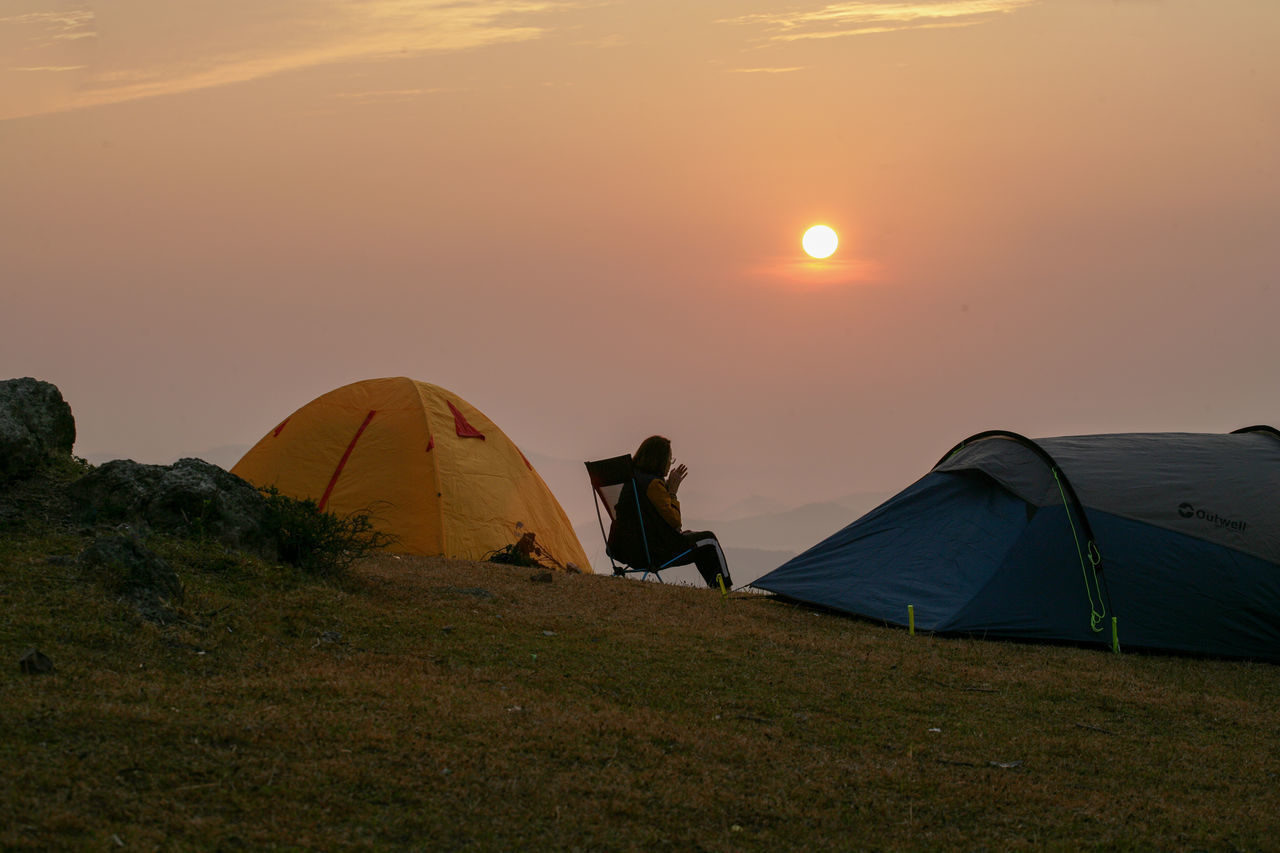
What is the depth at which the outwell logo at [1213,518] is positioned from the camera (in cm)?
1075

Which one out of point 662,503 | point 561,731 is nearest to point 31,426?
point 561,731

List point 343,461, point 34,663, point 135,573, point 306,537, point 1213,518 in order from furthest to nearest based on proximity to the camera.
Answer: point 343,461 < point 1213,518 < point 306,537 < point 135,573 < point 34,663

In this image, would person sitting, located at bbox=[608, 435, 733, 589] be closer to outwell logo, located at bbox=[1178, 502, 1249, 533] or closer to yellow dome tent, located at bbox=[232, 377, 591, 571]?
yellow dome tent, located at bbox=[232, 377, 591, 571]

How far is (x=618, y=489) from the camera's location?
1427cm

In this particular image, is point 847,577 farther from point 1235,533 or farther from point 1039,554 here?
point 1235,533

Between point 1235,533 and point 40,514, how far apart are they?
10356 millimetres

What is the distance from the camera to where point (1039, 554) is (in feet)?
34.9

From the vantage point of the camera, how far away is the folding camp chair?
14016 mm

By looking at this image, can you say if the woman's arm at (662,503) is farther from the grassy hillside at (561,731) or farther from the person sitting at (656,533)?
the grassy hillside at (561,731)

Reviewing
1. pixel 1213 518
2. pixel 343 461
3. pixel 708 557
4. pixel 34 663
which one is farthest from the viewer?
pixel 343 461

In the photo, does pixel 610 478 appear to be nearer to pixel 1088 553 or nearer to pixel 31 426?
pixel 1088 553

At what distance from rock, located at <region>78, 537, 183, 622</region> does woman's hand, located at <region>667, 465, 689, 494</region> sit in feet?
23.1

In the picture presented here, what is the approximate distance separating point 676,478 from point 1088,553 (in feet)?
17.2

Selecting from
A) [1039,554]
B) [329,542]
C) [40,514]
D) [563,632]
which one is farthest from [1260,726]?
[40,514]
